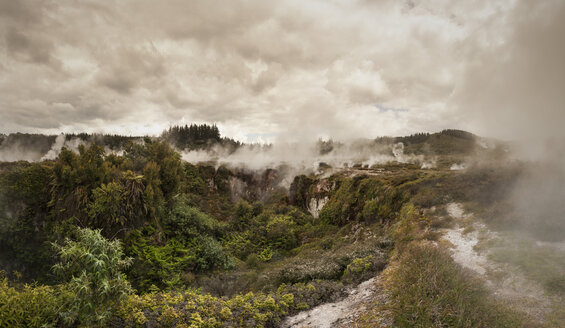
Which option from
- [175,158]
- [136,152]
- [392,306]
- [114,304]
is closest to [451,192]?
[392,306]

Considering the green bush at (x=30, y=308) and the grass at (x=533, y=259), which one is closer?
the green bush at (x=30, y=308)

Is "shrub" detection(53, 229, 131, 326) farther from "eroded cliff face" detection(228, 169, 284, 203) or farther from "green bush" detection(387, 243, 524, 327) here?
"eroded cliff face" detection(228, 169, 284, 203)

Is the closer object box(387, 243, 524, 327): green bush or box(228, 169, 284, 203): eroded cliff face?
box(387, 243, 524, 327): green bush

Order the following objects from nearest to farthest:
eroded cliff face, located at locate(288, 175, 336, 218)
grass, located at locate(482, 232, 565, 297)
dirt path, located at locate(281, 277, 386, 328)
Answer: grass, located at locate(482, 232, 565, 297)
dirt path, located at locate(281, 277, 386, 328)
eroded cliff face, located at locate(288, 175, 336, 218)

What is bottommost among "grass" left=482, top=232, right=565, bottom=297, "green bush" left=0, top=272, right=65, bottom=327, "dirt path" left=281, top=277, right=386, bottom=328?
"dirt path" left=281, top=277, right=386, bottom=328

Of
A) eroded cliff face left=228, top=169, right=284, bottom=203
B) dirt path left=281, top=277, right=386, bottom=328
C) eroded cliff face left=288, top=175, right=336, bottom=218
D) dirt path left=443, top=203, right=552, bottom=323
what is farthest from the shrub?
eroded cliff face left=228, top=169, right=284, bottom=203

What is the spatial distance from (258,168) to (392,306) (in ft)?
115

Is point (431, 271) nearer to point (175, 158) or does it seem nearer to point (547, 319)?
point (547, 319)

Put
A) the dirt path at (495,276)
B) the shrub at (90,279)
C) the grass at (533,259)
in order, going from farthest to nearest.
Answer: the grass at (533,259) → the dirt path at (495,276) → the shrub at (90,279)

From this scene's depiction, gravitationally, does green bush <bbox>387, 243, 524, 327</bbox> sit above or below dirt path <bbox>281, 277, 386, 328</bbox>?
above

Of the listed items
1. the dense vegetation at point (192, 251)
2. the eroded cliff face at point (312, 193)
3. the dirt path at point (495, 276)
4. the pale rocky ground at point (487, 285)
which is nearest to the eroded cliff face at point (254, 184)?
the eroded cliff face at point (312, 193)

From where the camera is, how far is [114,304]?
4.86 m

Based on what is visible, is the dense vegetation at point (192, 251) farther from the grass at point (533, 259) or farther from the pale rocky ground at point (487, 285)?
the grass at point (533, 259)

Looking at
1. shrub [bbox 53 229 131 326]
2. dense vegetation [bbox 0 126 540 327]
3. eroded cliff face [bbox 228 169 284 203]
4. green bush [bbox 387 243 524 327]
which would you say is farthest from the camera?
eroded cliff face [bbox 228 169 284 203]
